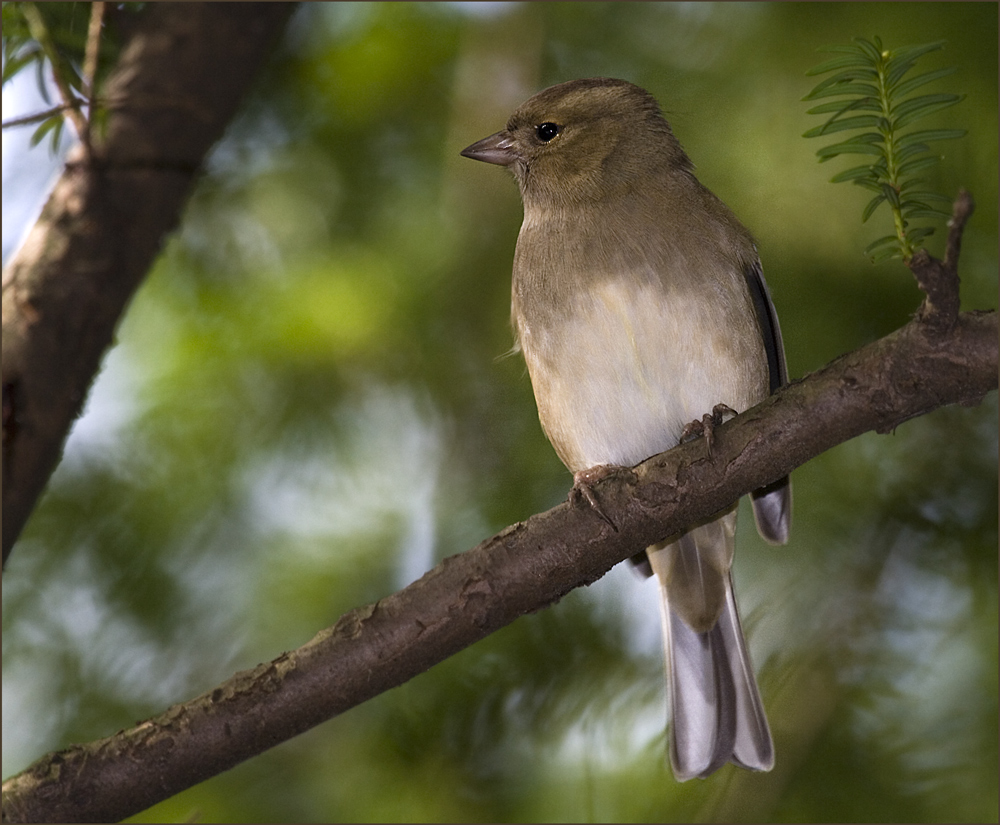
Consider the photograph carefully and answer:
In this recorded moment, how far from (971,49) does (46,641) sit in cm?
298

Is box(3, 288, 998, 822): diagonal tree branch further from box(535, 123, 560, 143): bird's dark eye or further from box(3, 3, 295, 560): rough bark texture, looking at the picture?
box(535, 123, 560, 143): bird's dark eye

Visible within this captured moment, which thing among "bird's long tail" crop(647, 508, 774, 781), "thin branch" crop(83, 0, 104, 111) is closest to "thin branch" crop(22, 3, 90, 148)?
"thin branch" crop(83, 0, 104, 111)

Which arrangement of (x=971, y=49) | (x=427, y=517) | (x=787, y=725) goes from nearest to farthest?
1. (x=787, y=725)
2. (x=971, y=49)
3. (x=427, y=517)

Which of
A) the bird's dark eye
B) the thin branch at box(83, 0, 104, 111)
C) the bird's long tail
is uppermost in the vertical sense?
the thin branch at box(83, 0, 104, 111)

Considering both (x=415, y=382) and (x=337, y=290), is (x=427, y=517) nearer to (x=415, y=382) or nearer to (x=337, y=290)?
(x=415, y=382)

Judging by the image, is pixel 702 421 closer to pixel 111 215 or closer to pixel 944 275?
pixel 944 275

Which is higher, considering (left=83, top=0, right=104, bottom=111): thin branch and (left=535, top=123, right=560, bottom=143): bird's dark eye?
(left=83, top=0, right=104, bottom=111): thin branch

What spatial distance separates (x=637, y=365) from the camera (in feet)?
9.12

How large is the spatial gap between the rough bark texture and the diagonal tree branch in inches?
31.6

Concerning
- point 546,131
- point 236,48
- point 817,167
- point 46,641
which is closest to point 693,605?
point 817,167

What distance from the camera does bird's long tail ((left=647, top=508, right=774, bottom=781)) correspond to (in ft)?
8.42

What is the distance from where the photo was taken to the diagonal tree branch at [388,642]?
2.20m

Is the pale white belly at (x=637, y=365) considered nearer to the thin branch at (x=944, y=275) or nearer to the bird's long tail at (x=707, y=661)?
the bird's long tail at (x=707, y=661)

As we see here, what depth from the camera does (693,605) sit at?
10.4ft
